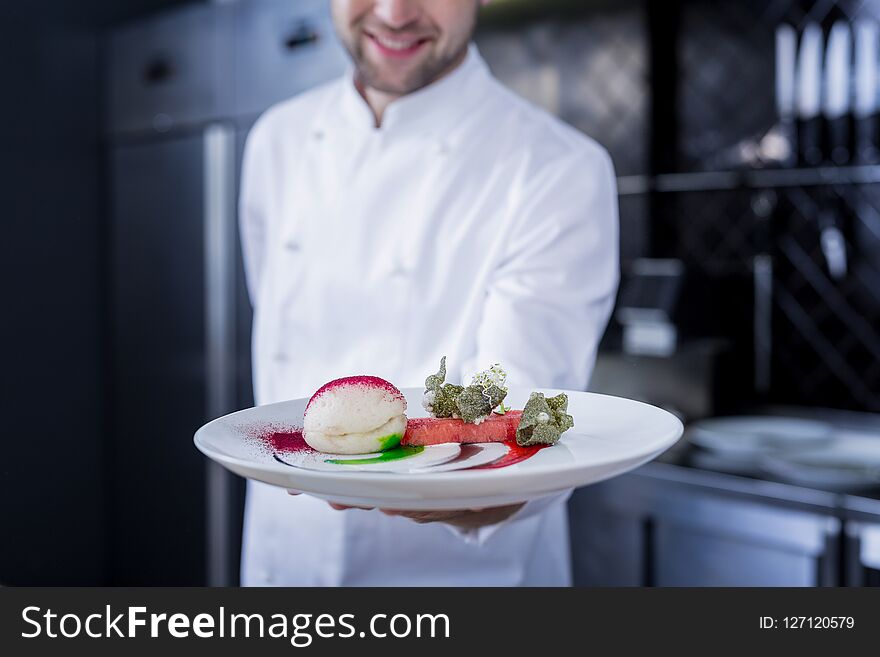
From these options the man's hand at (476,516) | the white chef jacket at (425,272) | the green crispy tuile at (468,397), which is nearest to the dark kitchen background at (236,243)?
the white chef jacket at (425,272)

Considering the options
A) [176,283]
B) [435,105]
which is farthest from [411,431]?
[176,283]

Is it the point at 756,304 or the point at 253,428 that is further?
the point at 756,304

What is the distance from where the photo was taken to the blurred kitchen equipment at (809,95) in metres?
1.63

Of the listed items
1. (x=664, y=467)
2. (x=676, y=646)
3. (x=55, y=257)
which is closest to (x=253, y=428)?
(x=676, y=646)

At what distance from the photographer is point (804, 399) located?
1744 mm

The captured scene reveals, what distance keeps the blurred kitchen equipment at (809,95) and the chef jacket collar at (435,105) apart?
91cm

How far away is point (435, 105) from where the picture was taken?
0.92 m

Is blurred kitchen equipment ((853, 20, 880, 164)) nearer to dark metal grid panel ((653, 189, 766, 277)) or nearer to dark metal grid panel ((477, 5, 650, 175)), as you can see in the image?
dark metal grid panel ((653, 189, 766, 277))

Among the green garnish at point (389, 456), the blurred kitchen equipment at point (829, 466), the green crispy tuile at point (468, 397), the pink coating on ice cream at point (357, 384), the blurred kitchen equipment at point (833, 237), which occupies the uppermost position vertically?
the blurred kitchen equipment at point (833, 237)

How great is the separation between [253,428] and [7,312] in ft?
4.31

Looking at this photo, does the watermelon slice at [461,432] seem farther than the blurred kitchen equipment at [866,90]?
No

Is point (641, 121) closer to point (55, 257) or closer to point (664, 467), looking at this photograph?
point (664, 467)

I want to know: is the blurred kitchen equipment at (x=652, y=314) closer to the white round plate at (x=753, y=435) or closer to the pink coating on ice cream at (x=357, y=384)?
the white round plate at (x=753, y=435)

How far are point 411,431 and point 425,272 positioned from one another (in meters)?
0.29
